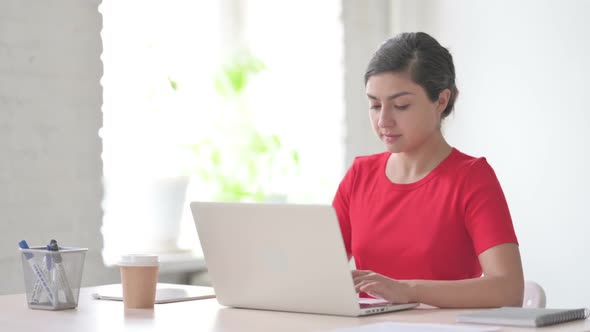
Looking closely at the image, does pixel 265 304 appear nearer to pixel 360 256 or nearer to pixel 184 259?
pixel 360 256

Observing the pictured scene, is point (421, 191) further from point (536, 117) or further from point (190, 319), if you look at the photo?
point (536, 117)

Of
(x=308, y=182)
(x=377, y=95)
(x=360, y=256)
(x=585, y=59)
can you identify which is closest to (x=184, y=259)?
(x=308, y=182)

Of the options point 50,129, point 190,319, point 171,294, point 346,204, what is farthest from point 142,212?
point 190,319

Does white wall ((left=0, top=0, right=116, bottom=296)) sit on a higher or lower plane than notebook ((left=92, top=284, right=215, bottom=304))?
higher

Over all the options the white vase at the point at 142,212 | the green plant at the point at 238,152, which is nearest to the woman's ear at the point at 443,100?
the white vase at the point at 142,212

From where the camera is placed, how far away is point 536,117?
3596 millimetres

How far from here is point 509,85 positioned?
12.1 ft

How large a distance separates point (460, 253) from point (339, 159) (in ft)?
6.16

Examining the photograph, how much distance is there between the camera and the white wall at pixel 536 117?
3.49 metres

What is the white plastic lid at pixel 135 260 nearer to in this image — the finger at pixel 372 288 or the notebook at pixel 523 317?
the finger at pixel 372 288

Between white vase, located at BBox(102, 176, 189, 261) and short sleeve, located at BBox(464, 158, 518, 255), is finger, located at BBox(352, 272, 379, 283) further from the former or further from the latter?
white vase, located at BBox(102, 176, 189, 261)

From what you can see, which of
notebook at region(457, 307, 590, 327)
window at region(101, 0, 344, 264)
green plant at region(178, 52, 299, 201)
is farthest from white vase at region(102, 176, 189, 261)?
notebook at region(457, 307, 590, 327)

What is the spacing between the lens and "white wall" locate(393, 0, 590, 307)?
349 centimetres

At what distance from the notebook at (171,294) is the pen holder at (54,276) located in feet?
0.54
